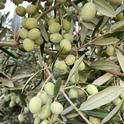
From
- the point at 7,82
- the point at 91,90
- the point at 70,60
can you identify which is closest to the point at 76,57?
the point at 70,60

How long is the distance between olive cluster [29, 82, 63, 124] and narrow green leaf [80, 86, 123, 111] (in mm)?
61

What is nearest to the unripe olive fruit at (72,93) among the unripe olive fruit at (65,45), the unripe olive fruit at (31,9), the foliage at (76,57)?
the foliage at (76,57)

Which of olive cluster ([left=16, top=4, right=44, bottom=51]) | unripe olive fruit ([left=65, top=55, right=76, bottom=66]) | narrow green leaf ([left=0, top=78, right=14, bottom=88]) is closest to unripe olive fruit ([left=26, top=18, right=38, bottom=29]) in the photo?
olive cluster ([left=16, top=4, right=44, bottom=51])

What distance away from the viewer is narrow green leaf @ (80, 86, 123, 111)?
0.78 m

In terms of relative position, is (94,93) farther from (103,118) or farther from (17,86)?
(17,86)

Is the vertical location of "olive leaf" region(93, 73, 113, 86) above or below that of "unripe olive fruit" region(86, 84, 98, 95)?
below

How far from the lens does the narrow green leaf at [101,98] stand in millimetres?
783

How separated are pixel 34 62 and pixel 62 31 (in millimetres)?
607

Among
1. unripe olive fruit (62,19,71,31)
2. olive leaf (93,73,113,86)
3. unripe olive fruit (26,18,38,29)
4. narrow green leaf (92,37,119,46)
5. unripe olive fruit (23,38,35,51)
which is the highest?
unripe olive fruit (26,18,38,29)

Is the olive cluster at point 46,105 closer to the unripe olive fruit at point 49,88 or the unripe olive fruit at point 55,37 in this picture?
the unripe olive fruit at point 49,88

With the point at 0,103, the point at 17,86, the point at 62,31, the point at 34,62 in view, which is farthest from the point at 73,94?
the point at 0,103

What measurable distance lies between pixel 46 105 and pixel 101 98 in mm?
117

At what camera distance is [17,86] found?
124cm

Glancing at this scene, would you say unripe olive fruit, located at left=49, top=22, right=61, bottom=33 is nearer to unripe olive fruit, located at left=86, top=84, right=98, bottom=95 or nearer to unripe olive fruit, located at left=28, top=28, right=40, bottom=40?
unripe olive fruit, located at left=28, top=28, right=40, bottom=40
